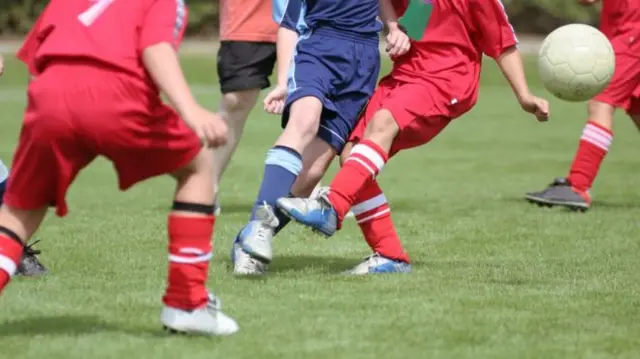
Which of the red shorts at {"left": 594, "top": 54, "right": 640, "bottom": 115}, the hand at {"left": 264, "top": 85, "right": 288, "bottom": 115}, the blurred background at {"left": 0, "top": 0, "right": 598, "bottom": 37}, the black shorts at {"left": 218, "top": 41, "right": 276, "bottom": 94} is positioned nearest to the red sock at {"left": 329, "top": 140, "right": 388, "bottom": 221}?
the hand at {"left": 264, "top": 85, "right": 288, "bottom": 115}

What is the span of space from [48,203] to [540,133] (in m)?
10.9

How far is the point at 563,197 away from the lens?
9.14m

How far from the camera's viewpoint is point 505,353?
4.57m

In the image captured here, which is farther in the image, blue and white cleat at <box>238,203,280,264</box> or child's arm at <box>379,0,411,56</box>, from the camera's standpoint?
child's arm at <box>379,0,411,56</box>

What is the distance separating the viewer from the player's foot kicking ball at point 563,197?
9.09 m

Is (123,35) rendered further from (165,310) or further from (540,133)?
(540,133)

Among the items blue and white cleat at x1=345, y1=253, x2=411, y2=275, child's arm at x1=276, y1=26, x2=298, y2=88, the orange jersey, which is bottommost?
the orange jersey

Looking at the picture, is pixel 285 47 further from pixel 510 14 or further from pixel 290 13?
pixel 510 14

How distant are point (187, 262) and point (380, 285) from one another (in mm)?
1425

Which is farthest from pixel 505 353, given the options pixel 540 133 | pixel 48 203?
pixel 540 133

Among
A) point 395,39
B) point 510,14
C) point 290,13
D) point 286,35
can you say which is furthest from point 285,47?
point 510,14

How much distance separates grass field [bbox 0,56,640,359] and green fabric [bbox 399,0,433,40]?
1101 mm

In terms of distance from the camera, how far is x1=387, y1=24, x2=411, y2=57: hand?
6.34 meters

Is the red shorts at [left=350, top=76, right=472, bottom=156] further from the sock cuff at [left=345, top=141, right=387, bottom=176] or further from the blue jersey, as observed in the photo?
the blue jersey
